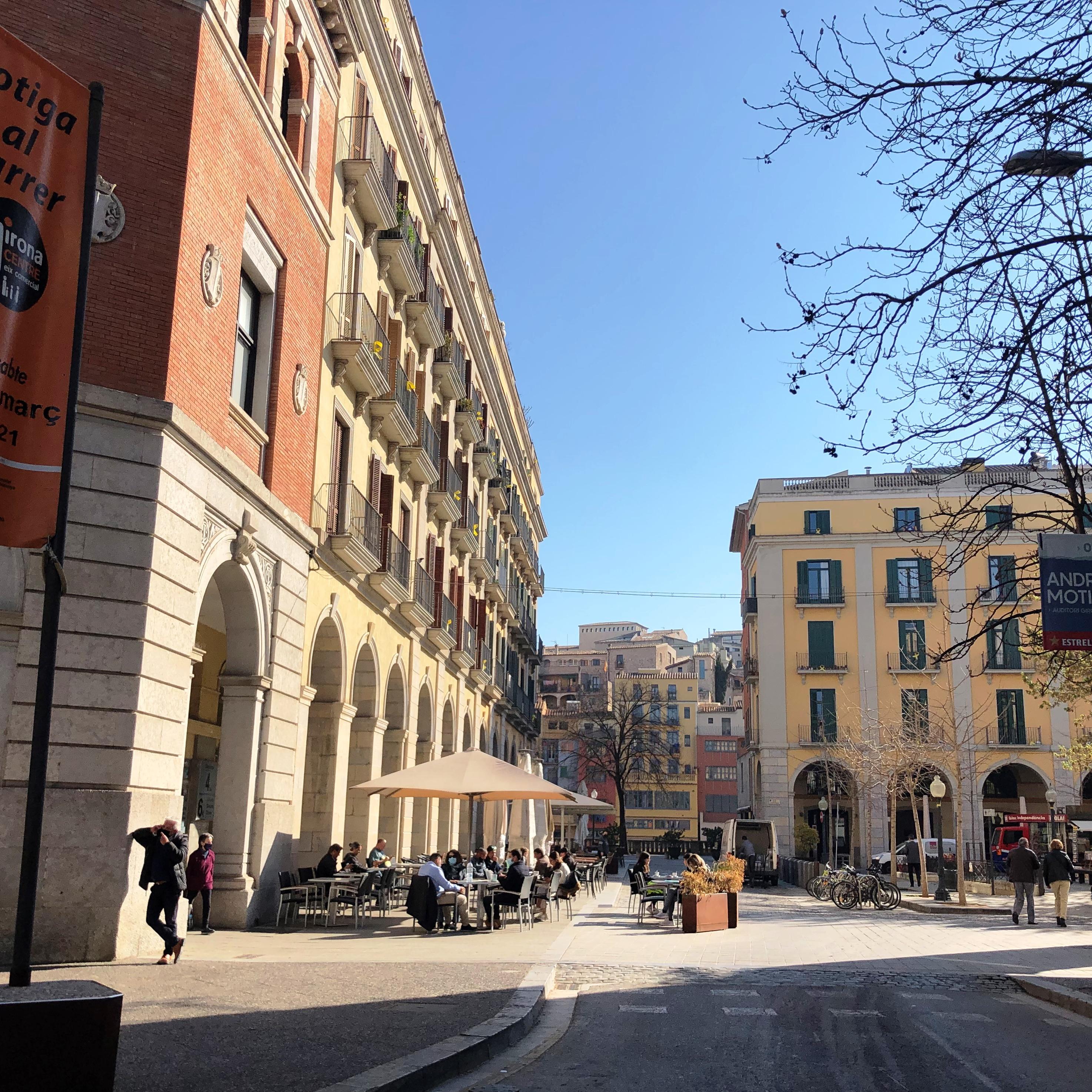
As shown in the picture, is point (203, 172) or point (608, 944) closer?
point (203, 172)

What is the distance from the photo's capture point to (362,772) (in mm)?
23594

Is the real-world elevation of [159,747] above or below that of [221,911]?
above

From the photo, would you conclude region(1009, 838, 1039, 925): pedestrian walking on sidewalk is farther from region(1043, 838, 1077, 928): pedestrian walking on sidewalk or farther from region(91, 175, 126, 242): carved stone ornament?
region(91, 175, 126, 242): carved stone ornament

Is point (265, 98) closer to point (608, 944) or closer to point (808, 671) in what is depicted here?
point (608, 944)

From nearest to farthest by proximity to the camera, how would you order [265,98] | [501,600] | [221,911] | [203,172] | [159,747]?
[159,747] < [203,172] < [221,911] < [265,98] < [501,600]

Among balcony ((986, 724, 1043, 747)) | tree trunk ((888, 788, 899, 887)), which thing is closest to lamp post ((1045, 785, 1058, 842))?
balcony ((986, 724, 1043, 747))

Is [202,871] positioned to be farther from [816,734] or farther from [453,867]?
[816,734]

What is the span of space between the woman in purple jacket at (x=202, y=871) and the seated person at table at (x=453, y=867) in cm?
585

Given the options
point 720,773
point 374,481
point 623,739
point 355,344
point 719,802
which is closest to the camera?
point 355,344

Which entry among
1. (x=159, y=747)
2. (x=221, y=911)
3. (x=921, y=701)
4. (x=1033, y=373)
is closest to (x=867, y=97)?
(x=1033, y=373)

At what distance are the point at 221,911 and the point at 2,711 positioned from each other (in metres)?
5.22

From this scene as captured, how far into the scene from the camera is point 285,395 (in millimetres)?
18250

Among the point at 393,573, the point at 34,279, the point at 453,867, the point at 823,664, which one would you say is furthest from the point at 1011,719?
the point at 34,279

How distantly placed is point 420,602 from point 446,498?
3.67 meters
